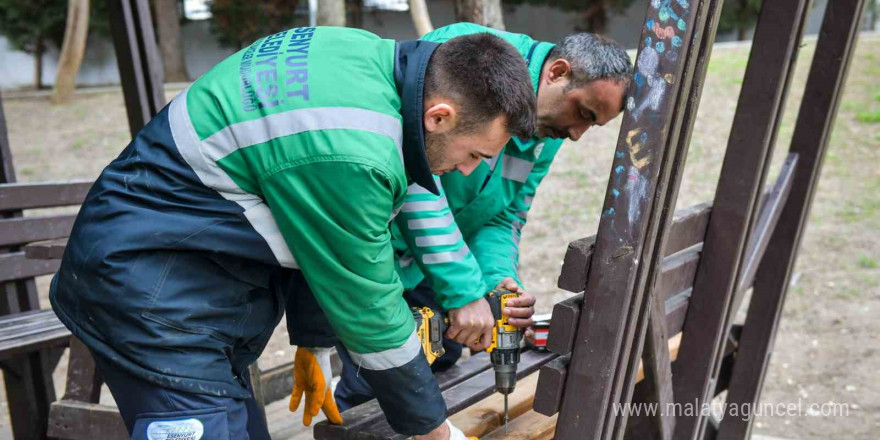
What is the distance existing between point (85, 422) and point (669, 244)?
7.29 ft

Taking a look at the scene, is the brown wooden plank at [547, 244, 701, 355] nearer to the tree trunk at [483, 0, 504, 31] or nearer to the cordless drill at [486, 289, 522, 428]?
the cordless drill at [486, 289, 522, 428]

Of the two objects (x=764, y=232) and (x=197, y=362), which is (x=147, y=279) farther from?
(x=764, y=232)

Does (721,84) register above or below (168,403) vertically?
below

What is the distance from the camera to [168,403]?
188 centimetres

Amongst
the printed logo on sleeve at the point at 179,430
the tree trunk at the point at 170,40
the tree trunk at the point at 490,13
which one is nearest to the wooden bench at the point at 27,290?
the printed logo on sleeve at the point at 179,430

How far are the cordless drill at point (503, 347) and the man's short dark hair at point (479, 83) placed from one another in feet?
3.02

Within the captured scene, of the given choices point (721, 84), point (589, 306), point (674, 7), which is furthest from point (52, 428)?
point (721, 84)

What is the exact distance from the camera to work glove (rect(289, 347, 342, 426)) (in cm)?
250

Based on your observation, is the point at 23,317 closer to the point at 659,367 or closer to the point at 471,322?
the point at 471,322

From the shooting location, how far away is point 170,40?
1644 centimetres

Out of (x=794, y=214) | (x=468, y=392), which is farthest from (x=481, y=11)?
(x=468, y=392)

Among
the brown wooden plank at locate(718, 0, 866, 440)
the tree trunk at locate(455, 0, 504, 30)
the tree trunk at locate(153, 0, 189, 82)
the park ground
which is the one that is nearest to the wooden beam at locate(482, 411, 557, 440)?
the brown wooden plank at locate(718, 0, 866, 440)

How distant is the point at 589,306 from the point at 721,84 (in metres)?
11.4

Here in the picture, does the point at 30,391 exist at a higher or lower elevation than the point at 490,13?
lower
